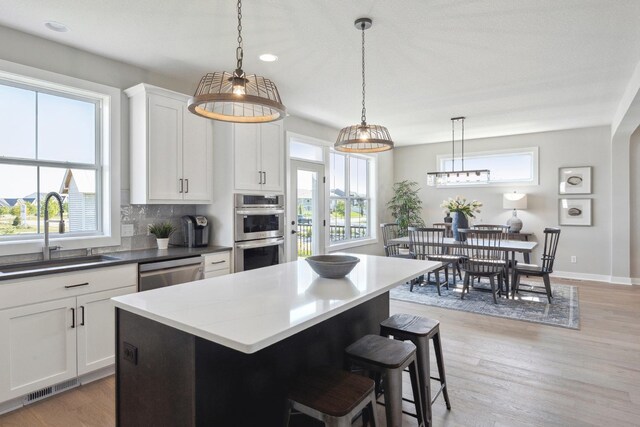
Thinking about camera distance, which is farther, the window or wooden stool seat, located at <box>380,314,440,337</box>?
the window

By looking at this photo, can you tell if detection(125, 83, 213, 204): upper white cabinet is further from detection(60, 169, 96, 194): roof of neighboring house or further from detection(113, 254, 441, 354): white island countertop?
detection(113, 254, 441, 354): white island countertop

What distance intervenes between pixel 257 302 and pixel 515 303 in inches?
169

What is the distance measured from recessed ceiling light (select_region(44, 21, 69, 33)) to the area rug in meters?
4.54

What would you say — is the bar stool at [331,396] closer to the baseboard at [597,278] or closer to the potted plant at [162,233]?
the potted plant at [162,233]

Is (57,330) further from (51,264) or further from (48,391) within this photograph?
(51,264)

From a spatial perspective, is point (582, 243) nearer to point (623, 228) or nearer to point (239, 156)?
point (623, 228)

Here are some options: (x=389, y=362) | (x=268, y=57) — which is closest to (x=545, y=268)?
(x=389, y=362)

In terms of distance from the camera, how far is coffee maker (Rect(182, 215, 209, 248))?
3729 mm

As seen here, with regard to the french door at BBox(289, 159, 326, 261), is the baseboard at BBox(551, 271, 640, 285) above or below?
below

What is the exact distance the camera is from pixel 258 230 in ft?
13.2

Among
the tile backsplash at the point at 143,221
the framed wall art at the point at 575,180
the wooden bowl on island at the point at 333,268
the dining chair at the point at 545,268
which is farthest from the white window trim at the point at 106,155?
the framed wall art at the point at 575,180

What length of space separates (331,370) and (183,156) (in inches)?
107

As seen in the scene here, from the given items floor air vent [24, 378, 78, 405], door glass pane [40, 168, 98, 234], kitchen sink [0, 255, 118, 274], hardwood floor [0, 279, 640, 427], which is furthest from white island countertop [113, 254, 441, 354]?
door glass pane [40, 168, 98, 234]

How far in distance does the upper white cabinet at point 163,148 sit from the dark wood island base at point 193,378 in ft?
6.19
